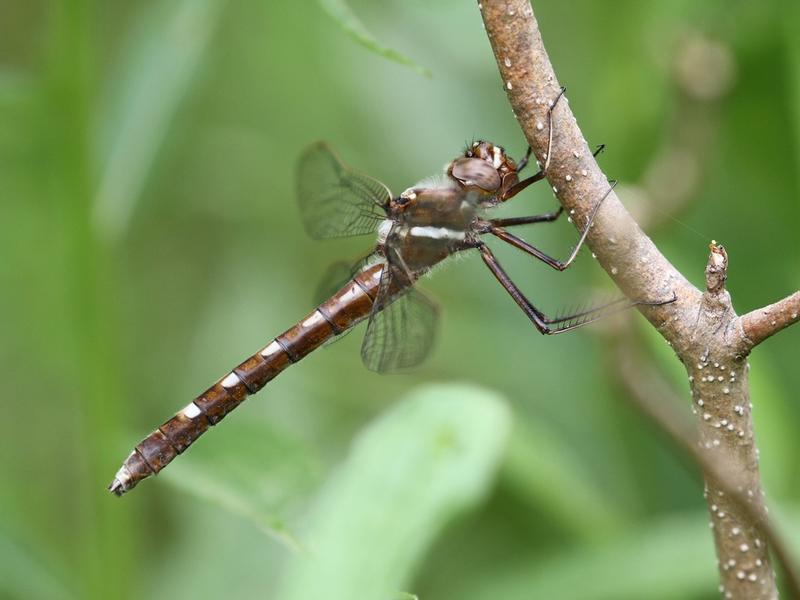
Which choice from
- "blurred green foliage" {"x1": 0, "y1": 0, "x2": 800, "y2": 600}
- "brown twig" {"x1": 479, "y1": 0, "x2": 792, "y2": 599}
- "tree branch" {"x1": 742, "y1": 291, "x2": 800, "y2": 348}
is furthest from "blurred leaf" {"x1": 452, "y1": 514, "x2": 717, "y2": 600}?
"tree branch" {"x1": 742, "y1": 291, "x2": 800, "y2": 348}

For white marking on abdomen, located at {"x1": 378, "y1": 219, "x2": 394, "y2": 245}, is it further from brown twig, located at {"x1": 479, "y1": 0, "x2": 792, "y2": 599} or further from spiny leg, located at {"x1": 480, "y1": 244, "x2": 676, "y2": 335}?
brown twig, located at {"x1": 479, "y1": 0, "x2": 792, "y2": 599}

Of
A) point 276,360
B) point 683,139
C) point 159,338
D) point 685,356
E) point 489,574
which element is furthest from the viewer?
point 159,338

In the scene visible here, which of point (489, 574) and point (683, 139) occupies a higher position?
point (683, 139)

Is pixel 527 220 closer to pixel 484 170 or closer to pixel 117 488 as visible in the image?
pixel 484 170

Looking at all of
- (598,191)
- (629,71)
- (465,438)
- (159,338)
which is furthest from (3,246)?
A: (598,191)

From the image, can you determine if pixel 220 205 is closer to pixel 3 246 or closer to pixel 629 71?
pixel 3 246

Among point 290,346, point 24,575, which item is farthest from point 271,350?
point 24,575

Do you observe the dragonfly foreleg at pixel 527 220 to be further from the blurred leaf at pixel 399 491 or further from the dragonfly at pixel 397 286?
the blurred leaf at pixel 399 491
